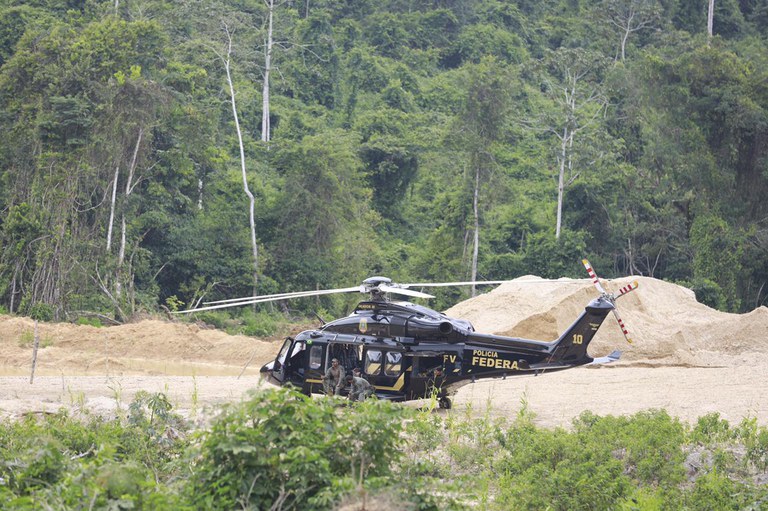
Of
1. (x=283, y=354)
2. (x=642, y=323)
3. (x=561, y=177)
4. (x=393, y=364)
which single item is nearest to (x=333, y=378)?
(x=393, y=364)

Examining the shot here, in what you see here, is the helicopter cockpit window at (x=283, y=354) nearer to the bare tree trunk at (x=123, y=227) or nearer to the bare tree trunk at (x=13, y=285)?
the bare tree trunk at (x=123, y=227)

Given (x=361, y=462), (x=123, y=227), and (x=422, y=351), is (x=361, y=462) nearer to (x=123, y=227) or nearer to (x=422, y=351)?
(x=422, y=351)

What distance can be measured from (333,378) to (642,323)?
37.1 ft

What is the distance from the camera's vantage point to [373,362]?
1520 centimetres

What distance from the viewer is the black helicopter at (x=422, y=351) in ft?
49.9

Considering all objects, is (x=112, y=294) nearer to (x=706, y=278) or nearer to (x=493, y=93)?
(x=493, y=93)

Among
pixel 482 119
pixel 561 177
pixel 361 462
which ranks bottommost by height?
pixel 361 462

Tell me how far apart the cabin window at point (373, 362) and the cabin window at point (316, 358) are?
0.72m

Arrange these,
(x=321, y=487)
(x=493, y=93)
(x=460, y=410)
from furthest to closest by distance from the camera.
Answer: (x=493, y=93), (x=460, y=410), (x=321, y=487)

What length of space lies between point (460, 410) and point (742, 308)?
20573 mm

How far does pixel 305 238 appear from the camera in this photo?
109 feet

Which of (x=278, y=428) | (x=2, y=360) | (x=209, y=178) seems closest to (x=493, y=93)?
(x=209, y=178)

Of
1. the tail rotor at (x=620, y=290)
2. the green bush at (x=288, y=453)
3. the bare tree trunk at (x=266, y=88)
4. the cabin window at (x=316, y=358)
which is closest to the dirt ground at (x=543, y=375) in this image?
the tail rotor at (x=620, y=290)

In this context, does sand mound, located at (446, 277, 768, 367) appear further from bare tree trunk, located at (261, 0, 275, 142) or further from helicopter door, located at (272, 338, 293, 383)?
bare tree trunk, located at (261, 0, 275, 142)
